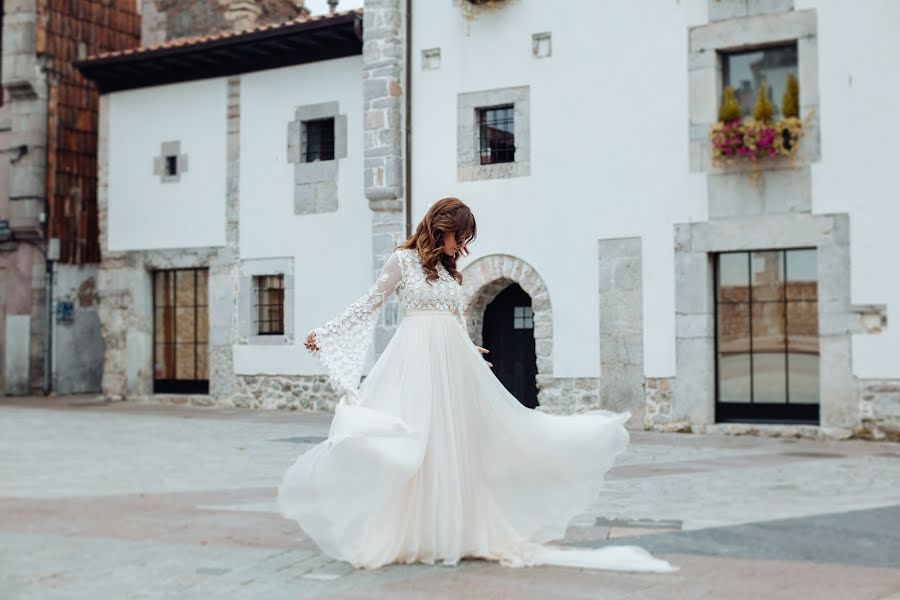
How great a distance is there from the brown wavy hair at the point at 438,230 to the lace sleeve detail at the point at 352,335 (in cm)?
14

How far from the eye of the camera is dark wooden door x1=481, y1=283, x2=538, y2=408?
1521 cm

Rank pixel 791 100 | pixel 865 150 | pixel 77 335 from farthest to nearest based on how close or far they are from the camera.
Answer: pixel 77 335 → pixel 791 100 → pixel 865 150

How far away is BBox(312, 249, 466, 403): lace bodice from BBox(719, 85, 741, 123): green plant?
8.56 meters

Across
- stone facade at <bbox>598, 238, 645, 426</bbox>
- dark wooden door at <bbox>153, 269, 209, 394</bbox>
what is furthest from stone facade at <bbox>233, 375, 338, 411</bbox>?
stone facade at <bbox>598, 238, 645, 426</bbox>

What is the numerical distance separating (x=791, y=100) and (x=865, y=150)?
1051mm

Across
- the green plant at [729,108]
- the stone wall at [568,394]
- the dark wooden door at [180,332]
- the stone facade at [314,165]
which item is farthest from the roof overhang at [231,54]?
the stone wall at [568,394]

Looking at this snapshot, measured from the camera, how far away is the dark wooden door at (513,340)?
49.9 feet

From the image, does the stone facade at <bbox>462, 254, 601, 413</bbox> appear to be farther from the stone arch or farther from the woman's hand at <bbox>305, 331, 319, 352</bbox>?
the woman's hand at <bbox>305, 331, 319, 352</bbox>

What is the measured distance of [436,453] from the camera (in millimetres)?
5168

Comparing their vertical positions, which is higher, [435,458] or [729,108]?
[729,108]

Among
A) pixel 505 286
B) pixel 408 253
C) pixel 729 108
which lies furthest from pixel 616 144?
pixel 408 253

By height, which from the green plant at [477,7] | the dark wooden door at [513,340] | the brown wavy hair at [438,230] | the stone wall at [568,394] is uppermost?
the green plant at [477,7]

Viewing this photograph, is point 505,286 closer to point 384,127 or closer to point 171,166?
point 384,127

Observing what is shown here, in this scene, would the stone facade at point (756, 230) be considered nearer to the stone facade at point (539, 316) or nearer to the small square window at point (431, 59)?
the stone facade at point (539, 316)
